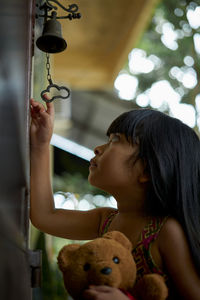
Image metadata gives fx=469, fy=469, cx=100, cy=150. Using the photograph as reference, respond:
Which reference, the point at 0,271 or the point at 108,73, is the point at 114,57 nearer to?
the point at 108,73

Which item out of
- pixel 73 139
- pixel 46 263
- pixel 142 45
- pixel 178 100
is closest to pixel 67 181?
pixel 73 139

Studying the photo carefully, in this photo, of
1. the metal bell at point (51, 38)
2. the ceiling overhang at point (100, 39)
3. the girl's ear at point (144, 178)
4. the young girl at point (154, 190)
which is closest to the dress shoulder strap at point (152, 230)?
the young girl at point (154, 190)

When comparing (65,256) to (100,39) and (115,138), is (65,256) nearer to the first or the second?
(115,138)

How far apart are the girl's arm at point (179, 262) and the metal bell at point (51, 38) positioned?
0.77m

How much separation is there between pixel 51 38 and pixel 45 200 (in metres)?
0.57

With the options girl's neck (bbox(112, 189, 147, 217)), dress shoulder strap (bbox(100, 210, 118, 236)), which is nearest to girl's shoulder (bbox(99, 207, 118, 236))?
dress shoulder strap (bbox(100, 210, 118, 236))

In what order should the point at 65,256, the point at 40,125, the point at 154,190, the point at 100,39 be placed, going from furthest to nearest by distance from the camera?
the point at 100,39 < the point at 40,125 < the point at 154,190 < the point at 65,256

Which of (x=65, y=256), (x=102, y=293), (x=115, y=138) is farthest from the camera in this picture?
(x=115, y=138)

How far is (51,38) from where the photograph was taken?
5.44ft

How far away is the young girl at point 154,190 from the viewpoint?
1.33 meters

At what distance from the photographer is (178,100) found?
8391 millimetres

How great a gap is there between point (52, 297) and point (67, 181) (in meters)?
3.41

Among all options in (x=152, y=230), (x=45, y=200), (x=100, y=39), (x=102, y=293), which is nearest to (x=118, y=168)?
(x=152, y=230)

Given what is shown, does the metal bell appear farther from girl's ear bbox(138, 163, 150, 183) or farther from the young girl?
girl's ear bbox(138, 163, 150, 183)
